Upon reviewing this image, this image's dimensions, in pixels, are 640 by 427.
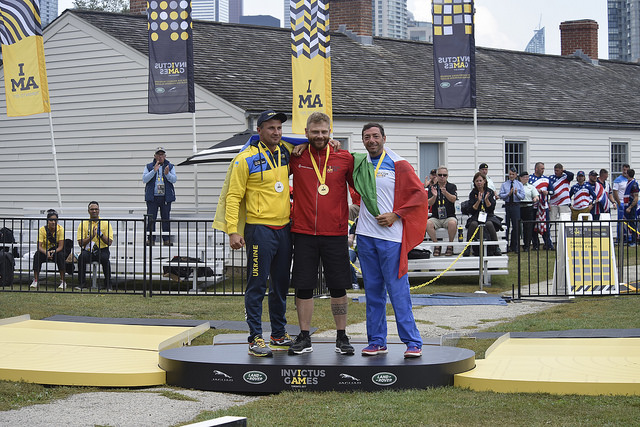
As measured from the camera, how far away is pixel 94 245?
1514 centimetres

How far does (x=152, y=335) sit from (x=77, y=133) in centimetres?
1501

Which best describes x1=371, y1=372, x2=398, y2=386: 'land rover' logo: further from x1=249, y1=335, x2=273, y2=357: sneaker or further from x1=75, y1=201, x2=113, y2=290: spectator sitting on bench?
x1=75, y1=201, x2=113, y2=290: spectator sitting on bench

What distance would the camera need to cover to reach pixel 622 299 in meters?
13.4

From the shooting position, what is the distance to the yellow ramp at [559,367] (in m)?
6.97

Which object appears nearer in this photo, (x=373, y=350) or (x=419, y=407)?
(x=419, y=407)

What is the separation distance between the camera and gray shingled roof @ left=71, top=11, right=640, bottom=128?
23.0 metres

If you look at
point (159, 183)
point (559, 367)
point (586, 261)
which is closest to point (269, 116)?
point (559, 367)

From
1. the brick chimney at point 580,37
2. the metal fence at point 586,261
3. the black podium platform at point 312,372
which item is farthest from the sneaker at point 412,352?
the brick chimney at point 580,37

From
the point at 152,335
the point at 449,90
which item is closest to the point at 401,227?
the point at 152,335

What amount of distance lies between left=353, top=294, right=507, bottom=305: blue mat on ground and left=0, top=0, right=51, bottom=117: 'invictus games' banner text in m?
9.13

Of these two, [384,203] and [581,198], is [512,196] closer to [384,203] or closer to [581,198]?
[581,198]

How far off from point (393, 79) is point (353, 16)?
4.25m

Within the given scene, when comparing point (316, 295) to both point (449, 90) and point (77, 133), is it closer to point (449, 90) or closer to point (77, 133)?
point (449, 90)

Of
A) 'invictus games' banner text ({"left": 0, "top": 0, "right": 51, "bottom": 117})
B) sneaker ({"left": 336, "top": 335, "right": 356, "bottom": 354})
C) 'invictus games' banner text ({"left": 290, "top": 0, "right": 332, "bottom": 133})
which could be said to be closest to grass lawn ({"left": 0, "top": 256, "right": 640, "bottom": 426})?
sneaker ({"left": 336, "top": 335, "right": 356, "bottom": 354})
